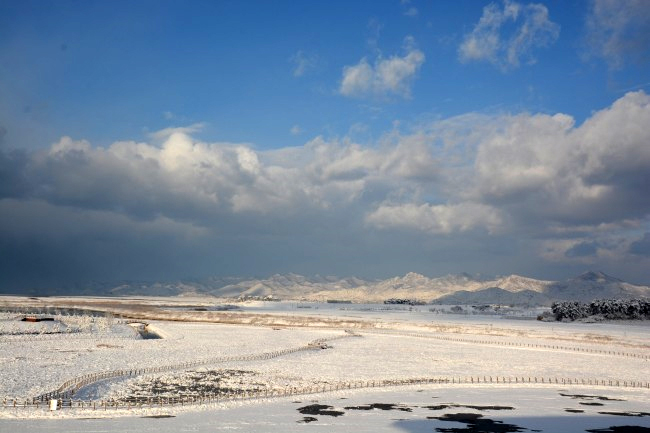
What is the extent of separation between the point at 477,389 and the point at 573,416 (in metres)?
10.1

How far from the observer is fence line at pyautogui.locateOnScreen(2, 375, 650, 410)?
33125 millimetres

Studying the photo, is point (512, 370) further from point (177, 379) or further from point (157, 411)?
point (157, 411)

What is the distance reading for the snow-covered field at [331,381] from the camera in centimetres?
3122

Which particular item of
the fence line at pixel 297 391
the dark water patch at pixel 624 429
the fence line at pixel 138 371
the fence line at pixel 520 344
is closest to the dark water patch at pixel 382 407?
the fence line at pixel 297 391

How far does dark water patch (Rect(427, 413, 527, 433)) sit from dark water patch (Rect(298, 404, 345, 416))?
610 centimetres

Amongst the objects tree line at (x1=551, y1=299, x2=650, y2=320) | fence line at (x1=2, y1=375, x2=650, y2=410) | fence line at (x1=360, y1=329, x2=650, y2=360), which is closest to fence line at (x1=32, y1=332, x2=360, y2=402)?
fence line at (x1=2, y1=375, x2=650, y2=410)

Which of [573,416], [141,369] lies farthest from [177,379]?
[573,416]

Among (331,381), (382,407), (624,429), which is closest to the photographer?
(624,429)

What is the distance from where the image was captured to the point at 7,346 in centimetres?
6212

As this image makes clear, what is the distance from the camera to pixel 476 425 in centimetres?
3122

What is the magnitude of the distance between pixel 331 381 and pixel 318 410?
10459 millimetres

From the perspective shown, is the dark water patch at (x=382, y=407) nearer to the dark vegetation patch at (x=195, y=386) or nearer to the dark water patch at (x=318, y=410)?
the dark water patch at (x=318, y=410)

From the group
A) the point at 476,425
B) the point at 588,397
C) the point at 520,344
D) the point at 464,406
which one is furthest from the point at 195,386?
the point at 520,344

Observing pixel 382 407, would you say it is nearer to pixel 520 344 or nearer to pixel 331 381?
pixel 331 381
